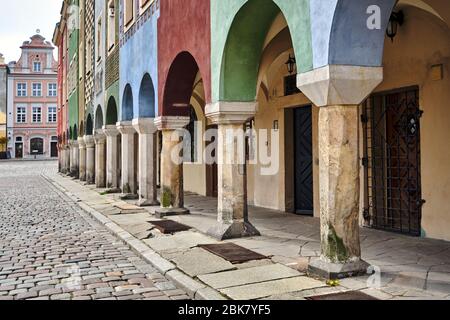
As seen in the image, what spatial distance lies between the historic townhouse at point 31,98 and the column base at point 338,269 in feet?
215

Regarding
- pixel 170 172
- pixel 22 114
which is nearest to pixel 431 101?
pixel 170 172

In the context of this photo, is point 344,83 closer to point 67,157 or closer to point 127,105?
point 127,105

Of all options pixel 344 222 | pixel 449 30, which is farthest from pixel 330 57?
pixel 449 30

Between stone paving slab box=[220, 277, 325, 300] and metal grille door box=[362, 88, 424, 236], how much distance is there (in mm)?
3310

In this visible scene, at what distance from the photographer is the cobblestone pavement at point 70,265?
17.0ft

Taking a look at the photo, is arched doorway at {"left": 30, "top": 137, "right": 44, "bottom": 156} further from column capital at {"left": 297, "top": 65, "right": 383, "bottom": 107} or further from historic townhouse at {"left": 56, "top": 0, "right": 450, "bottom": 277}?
column capital at {"left": 297, "top": 65, "right": 383, "bottom": 107}

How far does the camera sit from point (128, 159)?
1449 centimetres

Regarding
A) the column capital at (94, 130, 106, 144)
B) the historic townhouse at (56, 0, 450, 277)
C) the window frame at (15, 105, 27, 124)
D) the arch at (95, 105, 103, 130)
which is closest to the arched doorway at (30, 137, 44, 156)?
the window frame at (15, 105, 27, 124)

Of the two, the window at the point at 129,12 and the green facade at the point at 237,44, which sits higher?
the window at the point at 129,12

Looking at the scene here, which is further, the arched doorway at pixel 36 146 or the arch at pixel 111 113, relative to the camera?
the arched doorway at pixel 36 146

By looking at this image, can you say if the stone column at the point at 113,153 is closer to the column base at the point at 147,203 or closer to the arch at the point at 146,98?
the arch at the point at 146,98

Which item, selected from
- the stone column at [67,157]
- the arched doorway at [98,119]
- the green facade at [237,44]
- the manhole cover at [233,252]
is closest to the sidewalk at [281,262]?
the manhole cover at [233,252]

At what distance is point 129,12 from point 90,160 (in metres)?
9.69
